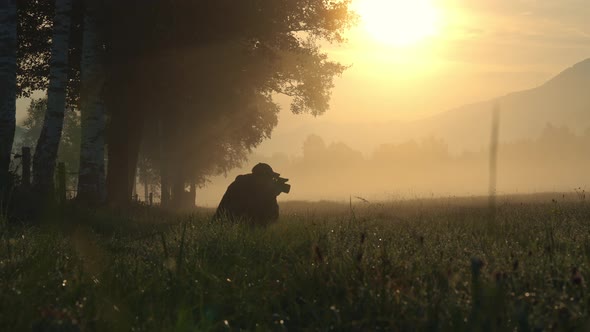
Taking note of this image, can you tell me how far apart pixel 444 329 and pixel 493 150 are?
3.83ft

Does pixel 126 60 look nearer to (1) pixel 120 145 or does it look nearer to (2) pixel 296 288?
(1) pixel 120 145

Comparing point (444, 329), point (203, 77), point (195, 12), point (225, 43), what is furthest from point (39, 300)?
point (203, 77)

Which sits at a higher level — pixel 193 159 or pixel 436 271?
pixel 193 159

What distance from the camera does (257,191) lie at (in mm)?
14391

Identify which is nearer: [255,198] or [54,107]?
[255,198]

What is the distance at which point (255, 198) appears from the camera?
561 inches

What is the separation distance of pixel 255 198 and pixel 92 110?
1083 cm

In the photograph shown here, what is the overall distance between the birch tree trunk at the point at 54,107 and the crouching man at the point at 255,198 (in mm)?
5252

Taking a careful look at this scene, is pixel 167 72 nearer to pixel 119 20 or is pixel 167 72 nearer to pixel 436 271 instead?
pixel 119 20

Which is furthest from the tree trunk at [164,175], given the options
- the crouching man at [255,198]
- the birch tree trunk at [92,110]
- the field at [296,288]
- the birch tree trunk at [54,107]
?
the field at [296,288]

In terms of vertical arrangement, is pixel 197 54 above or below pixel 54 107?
above

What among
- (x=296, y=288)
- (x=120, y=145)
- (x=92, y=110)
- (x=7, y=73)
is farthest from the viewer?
(x=120, y=145)

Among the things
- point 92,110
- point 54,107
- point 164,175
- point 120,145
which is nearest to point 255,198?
point 54,107

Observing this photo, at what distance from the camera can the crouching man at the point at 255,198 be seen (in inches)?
552
